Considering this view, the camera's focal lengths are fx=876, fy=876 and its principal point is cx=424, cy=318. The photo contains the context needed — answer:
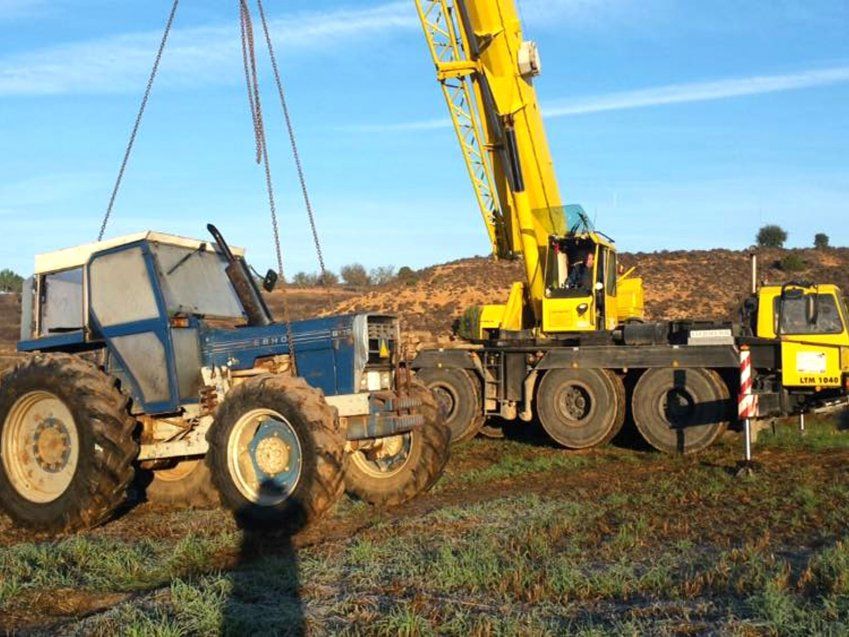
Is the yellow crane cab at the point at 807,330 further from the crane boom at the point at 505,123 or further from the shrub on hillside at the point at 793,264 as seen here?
the shrub on hillside at the point at 793,264

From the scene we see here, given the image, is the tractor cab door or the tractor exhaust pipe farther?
the tractor exhaust pipe

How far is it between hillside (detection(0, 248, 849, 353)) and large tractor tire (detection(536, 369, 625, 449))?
60.2ft

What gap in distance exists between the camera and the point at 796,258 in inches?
1485

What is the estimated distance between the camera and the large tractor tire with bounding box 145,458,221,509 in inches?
340

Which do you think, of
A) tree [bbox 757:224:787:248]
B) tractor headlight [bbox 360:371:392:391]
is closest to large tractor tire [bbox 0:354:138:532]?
tractor headlight [bbox 360:371:392:391]

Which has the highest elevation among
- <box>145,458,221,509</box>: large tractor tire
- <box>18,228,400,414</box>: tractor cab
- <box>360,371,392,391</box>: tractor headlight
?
<box>18,228,400,414</box>: tractor cab

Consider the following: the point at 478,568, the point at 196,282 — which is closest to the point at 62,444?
the point at 196,282

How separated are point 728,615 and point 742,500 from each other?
399 centimetres

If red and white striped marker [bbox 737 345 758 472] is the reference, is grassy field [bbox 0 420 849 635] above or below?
below

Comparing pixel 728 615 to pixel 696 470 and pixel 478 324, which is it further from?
pixel 478 324

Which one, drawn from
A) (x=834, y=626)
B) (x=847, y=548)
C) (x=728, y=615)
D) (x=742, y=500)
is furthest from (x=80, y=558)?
(x=742, y=500)

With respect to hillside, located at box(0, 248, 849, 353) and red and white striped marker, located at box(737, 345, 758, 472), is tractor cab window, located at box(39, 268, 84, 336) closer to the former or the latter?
red and white striped marker, located at box(737, 345, 758, 472)

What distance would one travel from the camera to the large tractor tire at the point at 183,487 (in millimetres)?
8641

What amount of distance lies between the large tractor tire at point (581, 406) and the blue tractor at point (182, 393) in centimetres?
501
